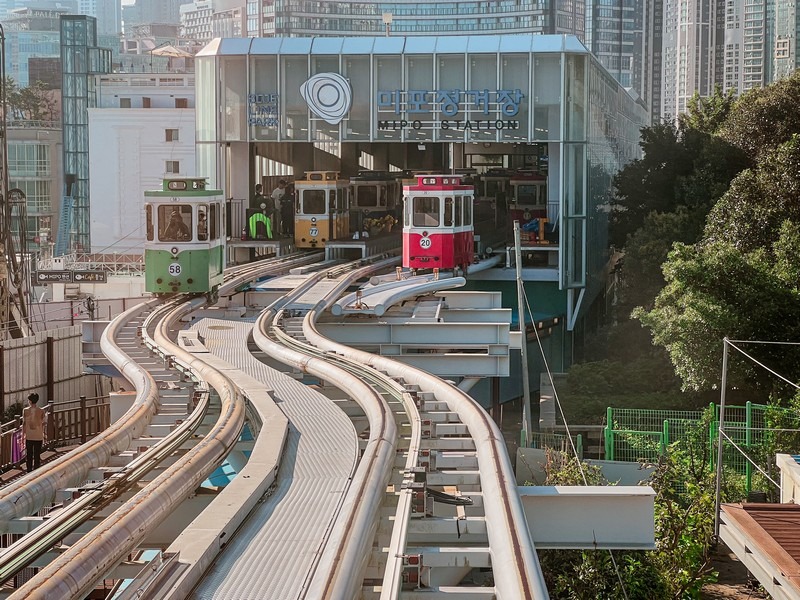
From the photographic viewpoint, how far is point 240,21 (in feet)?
538

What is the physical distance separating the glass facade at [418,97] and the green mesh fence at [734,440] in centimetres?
1210

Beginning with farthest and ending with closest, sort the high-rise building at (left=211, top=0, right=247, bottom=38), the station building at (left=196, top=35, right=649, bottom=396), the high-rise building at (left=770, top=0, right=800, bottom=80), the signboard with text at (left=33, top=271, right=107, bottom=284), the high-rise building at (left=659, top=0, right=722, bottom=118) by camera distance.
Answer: the high-rise building at (left=211, top=0, right=247, bottom=38)
the high-rise building at (left=659, top=0, right=722, bottom=118)
the high-rise building at (left=770, top=0, right=800, bottom=80)
the signboard with text at (left=33, top=271, right=107, bottom=284)
the station building at (left=196, top=35, right=649, bottom=396)

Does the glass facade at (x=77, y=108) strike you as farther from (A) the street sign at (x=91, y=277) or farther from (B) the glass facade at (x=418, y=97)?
(B) the glass facade at (x=418, y=97)

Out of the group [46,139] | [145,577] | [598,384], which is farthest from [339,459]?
[46,139]

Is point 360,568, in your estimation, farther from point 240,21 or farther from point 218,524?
point 240,21

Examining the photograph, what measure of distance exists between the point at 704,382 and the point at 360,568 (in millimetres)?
16516

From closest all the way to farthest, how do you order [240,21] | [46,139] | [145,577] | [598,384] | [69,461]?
[145,577] < [69,461] < [598,384] < [46,139] < [240,21]

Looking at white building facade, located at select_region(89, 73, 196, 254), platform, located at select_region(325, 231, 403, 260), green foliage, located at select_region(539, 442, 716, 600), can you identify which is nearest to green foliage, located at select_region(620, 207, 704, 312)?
platform, located at select_region(325, 231, 403, 260)

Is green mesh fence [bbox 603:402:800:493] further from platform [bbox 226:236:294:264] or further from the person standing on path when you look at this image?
platform [bbox 226:236:294:264]

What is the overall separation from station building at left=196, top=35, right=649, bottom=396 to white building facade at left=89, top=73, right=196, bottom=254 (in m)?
35.6

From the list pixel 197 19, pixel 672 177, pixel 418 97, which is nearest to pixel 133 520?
pixel 418 97

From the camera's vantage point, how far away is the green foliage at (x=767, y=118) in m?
32.1

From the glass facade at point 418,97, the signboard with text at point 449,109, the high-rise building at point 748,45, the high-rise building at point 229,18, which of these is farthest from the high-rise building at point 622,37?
the signboard with text at point 449,109

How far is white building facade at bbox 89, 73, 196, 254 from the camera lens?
6825cm
